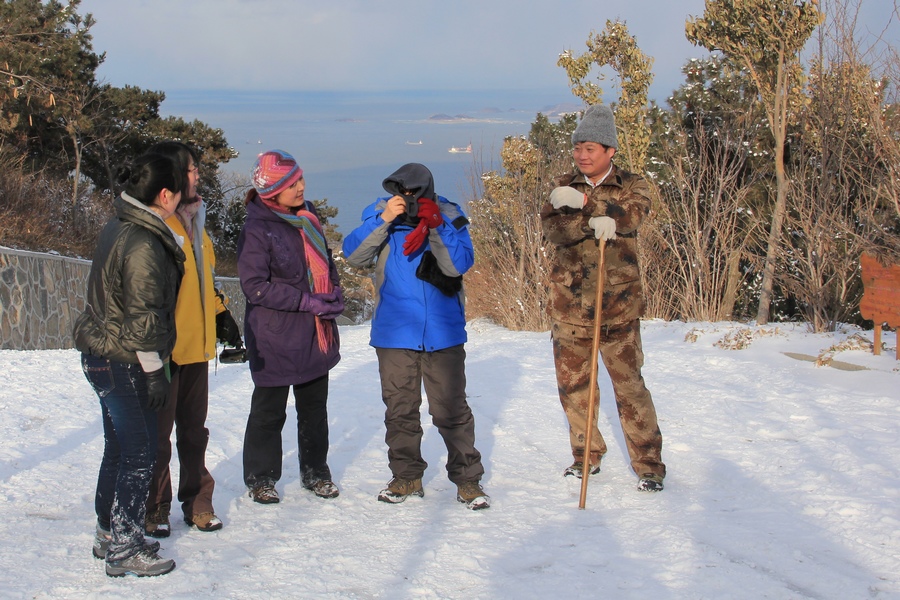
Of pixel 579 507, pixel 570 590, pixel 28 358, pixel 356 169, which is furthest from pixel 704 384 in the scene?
pixel 356 169

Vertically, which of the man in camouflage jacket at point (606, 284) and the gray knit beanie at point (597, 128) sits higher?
the gray knit beanie at point (597, 128)

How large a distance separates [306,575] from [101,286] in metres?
1.49

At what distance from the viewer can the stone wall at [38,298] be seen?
11.1 m

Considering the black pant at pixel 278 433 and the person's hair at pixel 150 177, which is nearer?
the person's hair at pixel 150 177

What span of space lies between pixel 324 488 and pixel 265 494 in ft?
1.09

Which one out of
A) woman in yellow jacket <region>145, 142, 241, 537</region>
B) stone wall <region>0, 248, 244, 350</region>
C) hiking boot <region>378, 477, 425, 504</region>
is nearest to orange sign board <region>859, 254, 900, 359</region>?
hiking boot <region>378, 477, 425, 504</region>

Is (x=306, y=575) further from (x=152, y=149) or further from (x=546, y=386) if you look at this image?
(x=546, y=386)

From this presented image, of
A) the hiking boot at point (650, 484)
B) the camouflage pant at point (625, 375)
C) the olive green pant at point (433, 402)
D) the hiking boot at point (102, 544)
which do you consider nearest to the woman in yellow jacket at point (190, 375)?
the hiking boot at point (102, 544)

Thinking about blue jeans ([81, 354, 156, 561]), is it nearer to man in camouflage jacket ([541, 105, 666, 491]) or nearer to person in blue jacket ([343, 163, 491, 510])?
person in blue jacket ([343, 163, 491, 510])

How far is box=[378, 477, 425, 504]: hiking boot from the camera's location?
4.71m

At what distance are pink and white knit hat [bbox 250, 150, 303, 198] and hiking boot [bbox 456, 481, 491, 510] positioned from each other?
187cm

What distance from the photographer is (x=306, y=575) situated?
3660 mm

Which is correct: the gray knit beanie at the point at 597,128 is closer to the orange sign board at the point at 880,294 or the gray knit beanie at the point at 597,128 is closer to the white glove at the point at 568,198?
the white glove at the point at 568,198

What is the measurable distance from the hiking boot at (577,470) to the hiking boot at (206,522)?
2051 millimetres
